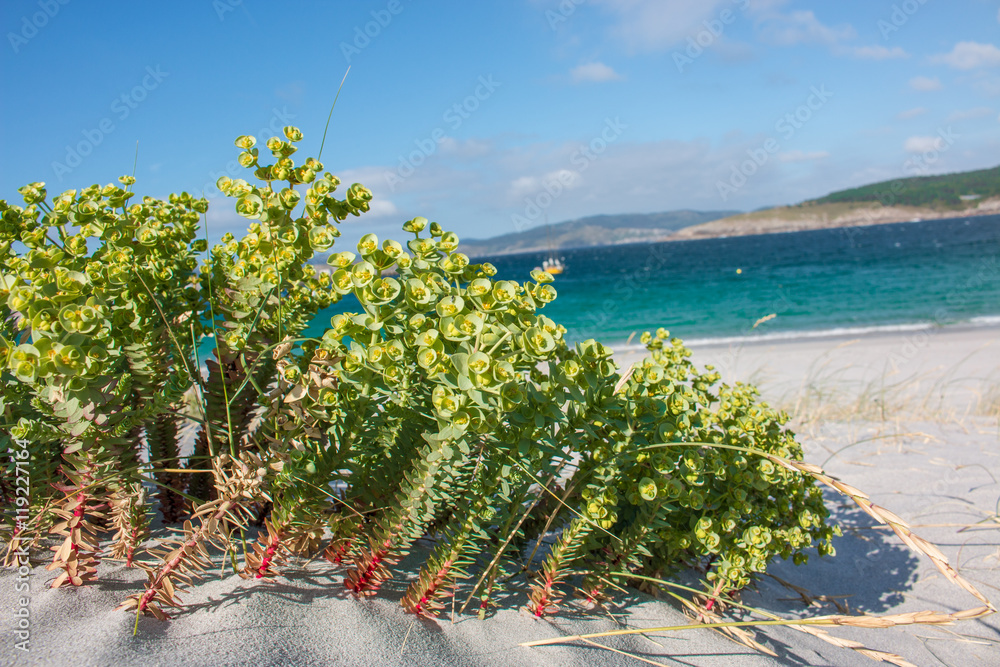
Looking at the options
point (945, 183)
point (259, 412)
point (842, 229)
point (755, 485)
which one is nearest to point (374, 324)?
point (259, 412)

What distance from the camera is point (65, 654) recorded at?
1.23 meters

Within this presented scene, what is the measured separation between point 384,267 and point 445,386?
37 centimetres

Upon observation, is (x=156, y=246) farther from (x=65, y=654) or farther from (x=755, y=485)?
(x=755, y=485)

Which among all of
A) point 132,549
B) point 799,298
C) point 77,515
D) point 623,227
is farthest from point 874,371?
point 623,227

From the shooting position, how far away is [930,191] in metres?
106

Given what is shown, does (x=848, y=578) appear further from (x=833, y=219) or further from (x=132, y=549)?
(x=833, y=219)

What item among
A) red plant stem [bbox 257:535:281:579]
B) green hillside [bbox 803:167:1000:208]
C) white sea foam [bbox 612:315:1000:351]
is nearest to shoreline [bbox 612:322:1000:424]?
white sea foam [bbox 612:315:1000:351]

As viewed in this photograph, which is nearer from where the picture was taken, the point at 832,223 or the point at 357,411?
the point at 357,411

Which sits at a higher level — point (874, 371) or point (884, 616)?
point (884, 616)

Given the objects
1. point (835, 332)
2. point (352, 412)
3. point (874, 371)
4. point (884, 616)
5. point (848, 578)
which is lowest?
point (835, 332)

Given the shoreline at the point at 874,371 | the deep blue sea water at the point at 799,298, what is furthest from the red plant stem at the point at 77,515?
the deep blue sea water at the point at 799,298

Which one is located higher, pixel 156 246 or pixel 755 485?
pixel 156 246
